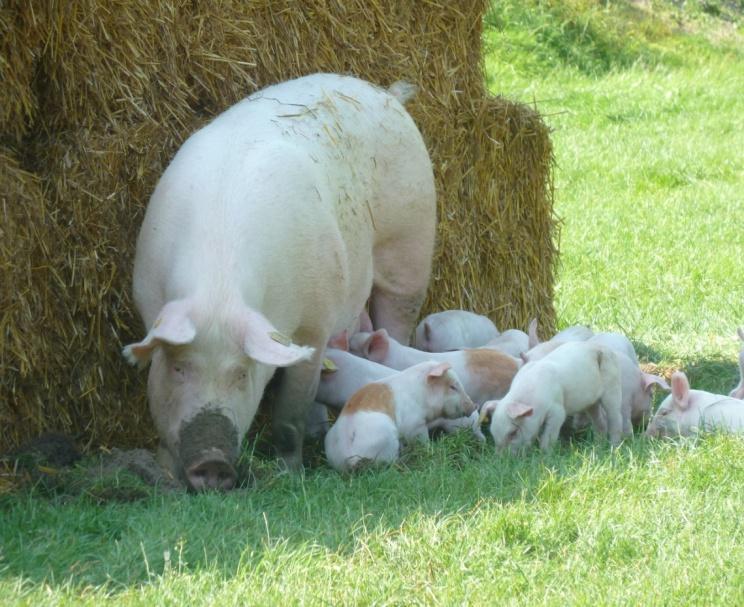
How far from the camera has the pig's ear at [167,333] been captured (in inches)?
165

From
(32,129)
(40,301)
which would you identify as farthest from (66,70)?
(40,301)

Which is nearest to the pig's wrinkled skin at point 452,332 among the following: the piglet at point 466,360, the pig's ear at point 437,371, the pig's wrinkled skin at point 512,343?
the pig's wrinkled skin at point 512,343

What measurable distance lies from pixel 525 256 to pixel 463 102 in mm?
982

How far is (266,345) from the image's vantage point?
4.24 meters

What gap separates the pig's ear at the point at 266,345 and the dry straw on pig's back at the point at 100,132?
99cm

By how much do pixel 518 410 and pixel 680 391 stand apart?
76 cm

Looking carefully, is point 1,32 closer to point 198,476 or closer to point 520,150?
point 198,476

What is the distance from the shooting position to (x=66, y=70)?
4.99m

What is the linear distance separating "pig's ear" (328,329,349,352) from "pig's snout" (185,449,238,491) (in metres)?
1.39

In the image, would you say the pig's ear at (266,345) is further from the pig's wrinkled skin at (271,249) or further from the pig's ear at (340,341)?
the pig's ear at (340,341)

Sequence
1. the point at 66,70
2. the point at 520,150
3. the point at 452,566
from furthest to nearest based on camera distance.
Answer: the point at 520,150
the point at 66,70
the point at 452,566

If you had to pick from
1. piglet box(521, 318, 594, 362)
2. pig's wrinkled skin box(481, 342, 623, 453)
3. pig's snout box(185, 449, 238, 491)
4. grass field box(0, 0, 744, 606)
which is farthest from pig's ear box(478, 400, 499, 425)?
pig's snout box(185, 449, 238, 491)

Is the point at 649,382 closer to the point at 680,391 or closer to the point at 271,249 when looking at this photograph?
the point at 680,391

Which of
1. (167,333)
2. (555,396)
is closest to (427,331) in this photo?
(555,396)
